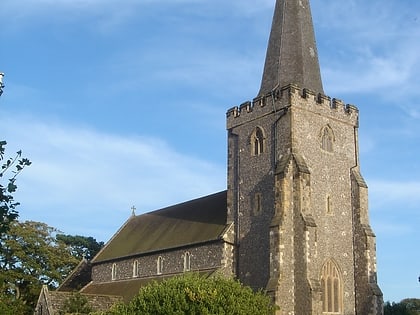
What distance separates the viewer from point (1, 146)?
1250cm

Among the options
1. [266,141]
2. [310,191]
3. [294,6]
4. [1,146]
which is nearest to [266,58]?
[294,6]

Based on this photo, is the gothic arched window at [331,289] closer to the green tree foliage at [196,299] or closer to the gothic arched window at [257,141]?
the green tree foliage at [196,299]

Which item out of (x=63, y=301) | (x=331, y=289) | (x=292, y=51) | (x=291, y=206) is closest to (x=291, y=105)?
(x=292, y=51)

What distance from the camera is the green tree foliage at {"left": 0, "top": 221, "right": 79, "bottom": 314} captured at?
189ft

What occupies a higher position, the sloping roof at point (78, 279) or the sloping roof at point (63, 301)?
the sloping roof at point (78, 279)

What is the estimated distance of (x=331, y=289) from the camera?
3578 cm

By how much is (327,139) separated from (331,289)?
29.3 feet

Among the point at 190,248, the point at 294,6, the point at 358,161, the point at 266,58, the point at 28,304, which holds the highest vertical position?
the point at 294,6

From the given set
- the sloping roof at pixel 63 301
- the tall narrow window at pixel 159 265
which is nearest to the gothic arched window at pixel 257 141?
the tall narrow window at pixel 159 265

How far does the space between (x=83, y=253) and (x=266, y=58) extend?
4411 centimetres

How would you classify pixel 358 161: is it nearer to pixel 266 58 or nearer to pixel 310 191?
pixel 310 191

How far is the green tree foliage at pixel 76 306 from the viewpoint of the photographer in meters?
38.2

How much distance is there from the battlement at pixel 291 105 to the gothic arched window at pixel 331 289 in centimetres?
918

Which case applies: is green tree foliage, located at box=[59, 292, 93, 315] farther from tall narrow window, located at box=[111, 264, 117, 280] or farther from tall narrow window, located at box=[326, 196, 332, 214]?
tall narrow window, located at box=[326, 196, 332, 214]
